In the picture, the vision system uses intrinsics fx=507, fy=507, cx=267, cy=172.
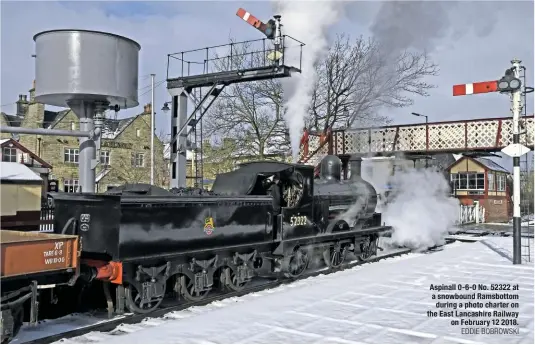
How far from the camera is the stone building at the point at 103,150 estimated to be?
116ft

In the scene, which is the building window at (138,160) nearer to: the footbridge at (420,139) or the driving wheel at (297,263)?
the footbridge at (420,139)

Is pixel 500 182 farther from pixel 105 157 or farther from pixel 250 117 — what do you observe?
pixel 105 157

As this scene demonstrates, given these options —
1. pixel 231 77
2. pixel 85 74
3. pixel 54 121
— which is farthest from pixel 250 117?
pixel 54 121

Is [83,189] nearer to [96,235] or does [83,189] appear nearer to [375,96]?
[96,235]

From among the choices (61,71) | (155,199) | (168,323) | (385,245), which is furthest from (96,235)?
(385,245)

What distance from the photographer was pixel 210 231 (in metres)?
8.16

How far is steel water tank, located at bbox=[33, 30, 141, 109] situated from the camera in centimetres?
1038

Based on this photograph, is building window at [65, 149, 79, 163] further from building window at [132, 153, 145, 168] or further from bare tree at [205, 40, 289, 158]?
bare tree at [205, 40, 289, 158]

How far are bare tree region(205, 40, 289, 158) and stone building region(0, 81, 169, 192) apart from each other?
46.3 ft

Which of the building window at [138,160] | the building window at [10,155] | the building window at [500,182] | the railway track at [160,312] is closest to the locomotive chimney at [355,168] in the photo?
the railway track at [160,312]

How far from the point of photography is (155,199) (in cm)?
708

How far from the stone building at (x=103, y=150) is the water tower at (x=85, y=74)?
23.0m

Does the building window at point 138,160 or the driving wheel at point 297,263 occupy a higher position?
the building window at point 138,160

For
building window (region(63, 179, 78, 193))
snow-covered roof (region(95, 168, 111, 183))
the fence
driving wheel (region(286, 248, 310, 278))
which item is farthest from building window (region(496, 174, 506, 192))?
building window (region(63, 179, 78, 193))
